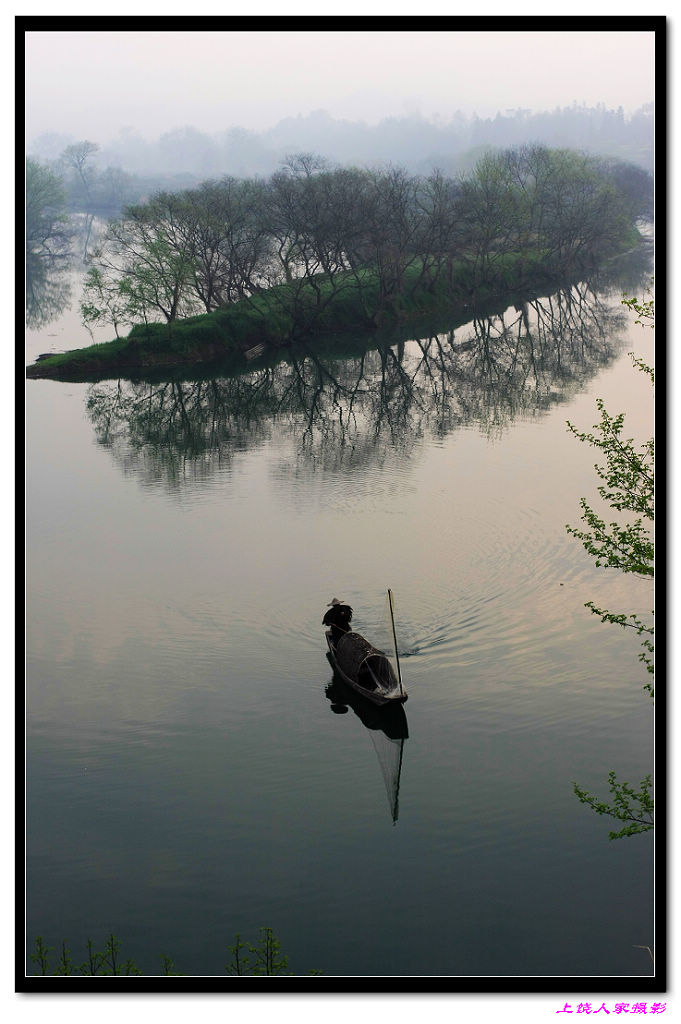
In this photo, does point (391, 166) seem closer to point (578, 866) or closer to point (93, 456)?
point (93, 456)

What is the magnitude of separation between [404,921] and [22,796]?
20.3ft

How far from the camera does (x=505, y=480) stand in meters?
37.3

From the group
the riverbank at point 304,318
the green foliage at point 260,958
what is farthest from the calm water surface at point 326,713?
the riverbank at point 304,318

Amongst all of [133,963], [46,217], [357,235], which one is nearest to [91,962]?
[133,963]

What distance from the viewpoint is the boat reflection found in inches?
745

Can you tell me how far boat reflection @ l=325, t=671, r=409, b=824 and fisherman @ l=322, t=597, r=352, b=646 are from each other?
1320 millimetres

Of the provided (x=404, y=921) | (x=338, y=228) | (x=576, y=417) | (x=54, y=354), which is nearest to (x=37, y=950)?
(x=404, y=921)

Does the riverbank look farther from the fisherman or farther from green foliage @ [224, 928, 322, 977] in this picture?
green foliage @ [224, 928, 322, 977]

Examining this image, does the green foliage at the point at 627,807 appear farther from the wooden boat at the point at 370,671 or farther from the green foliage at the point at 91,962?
the green foliage at the point at 91,962

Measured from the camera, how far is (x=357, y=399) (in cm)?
5566

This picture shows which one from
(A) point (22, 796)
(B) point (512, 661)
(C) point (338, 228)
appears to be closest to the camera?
(A) point (22, 796)

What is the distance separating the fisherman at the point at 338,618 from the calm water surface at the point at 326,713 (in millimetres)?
698

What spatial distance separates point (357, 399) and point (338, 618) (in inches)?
1286

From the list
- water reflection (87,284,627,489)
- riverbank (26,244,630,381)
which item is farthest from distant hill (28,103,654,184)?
water reflection (87,284,627,489)
